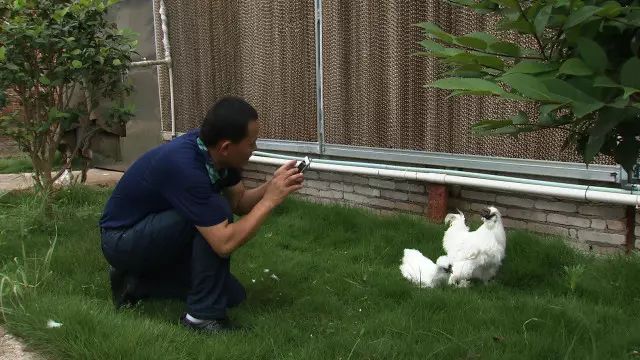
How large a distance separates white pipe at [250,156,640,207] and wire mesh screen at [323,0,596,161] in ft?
0.78

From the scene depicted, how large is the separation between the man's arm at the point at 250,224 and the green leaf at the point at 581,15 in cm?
196

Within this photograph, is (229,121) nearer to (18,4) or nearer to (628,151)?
(628,151)

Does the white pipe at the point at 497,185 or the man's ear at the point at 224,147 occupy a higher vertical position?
the man's ear at the point at 224,147

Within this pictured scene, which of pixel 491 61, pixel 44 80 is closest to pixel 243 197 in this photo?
pixel 44 80

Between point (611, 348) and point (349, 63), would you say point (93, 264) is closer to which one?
point (349, 63)

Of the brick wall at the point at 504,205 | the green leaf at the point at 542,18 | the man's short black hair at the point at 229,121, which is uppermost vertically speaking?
the green leaf at the point at 542,18

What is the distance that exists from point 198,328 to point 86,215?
2.77 meters

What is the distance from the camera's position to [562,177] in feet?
14.6

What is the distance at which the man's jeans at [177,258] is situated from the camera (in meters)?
3.31

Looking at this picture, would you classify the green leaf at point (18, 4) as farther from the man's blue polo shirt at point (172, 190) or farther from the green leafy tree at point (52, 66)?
the man's blue polo shirt at point (172, 190)

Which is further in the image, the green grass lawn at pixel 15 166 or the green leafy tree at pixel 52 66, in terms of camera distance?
the green grass lawn at pixel 15 166

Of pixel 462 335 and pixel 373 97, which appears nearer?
pixel 462 335

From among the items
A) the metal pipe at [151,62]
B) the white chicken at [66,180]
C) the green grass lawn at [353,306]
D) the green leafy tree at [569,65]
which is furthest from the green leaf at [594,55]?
the metal pipe at [151,62]

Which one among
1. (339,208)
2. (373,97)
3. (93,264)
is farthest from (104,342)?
(373,97)
